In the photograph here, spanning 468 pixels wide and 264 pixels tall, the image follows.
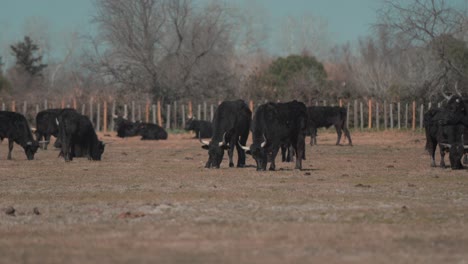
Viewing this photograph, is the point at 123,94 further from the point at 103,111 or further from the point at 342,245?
the point at 342,245

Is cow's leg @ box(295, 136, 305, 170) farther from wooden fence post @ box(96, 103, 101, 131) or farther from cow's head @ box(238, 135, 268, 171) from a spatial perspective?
wooden fence post @ box(96, 103, 101, 131)

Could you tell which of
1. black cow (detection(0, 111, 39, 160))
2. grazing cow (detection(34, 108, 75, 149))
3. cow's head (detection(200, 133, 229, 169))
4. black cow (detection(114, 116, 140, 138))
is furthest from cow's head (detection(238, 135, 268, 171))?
black cow (detection(114, 116, 140, 138))

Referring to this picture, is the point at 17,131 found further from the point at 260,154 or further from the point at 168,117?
the point at 168,117

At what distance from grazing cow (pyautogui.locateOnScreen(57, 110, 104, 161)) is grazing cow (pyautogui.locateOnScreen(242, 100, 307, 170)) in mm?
7742

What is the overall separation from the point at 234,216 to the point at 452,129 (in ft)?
41.2

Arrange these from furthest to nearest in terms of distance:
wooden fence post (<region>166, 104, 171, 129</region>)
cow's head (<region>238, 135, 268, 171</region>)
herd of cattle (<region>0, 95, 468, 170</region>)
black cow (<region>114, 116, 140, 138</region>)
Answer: wooden fence post (<region>166, 104, 171, 129</region>)
black cow (<region>114, 116, 140, 138</region>)
herd of cattle (<region>0, 95, 468, 170</region>)
cow's head (<region>238, 135, 268, 171</region>)

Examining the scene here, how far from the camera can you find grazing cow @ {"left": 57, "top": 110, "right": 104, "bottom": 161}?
30.1 meters

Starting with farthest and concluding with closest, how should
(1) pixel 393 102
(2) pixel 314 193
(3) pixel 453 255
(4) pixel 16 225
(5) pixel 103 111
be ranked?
1. (5) pixel 103 111
2. (1) pixel 393 102
3. (2) pixel 314 193
4. (4) pixel 16 225
5. (3) pixel 453 255

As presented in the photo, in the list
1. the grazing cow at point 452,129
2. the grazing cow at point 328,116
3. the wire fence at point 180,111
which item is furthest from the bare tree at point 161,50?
the grazing cow at point 452,129

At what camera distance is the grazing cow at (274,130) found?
23.9 metres

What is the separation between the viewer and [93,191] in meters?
18.3

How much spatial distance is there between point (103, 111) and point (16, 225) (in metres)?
56.9

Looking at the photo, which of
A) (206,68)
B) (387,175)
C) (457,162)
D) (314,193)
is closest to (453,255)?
(314,193)

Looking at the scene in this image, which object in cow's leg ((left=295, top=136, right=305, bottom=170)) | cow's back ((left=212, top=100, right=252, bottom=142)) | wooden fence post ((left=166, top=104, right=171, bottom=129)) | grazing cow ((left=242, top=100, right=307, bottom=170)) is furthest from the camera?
wooden fence post ((left=166, top=104, right=171, bottom=129))
